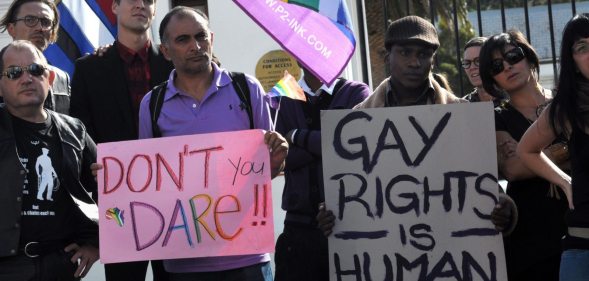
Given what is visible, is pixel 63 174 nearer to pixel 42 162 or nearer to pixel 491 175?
pixel 42 162

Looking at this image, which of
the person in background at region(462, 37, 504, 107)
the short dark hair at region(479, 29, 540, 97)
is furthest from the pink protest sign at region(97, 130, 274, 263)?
the person in background at region(462, 37, 504, 107)

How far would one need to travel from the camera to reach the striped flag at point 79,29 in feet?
19.9

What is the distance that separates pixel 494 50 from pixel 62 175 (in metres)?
2.03

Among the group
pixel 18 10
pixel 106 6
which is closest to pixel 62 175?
pixel 18 10

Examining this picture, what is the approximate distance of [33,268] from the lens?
438cm

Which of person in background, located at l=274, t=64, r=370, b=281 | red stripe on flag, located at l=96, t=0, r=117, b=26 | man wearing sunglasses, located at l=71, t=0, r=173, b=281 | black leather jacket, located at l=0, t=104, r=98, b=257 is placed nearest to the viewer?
black leather jacket, located at l=0, t=104, r=98, b=257

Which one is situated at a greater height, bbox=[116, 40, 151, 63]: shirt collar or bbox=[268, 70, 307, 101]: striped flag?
bbox=[116, 40, 151, 63]: shirt collar

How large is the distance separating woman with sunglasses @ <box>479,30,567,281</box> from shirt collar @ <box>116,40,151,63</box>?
1.70 meters

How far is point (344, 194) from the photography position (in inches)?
169


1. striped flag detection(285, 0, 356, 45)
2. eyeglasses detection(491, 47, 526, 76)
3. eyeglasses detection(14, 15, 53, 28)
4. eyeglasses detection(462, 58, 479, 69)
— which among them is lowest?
eyeglasses detection(491, 47, 526, 76)

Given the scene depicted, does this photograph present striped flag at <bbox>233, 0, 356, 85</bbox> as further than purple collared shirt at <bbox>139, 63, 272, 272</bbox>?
Yes

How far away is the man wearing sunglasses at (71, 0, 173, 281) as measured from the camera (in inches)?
200

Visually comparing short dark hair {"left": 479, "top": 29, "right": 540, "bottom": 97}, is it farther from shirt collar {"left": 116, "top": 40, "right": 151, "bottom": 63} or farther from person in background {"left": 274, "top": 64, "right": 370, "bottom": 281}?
shirt collar {"left": 116, "top": 40, "right": 151, "bottom": 63}

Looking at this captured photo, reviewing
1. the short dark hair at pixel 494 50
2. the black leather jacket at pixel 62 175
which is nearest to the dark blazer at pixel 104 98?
the black leather jacket at pixel 62 175
